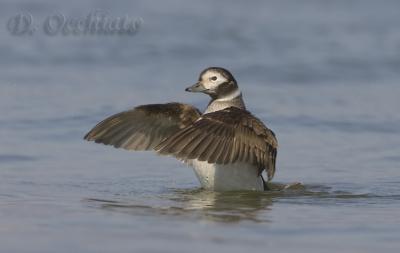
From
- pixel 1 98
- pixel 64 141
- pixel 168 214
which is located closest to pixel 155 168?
pixel 64 141

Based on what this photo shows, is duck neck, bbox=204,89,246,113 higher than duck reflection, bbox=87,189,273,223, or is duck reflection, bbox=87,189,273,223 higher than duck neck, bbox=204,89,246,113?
duck neck, bbox=204,89,246,113

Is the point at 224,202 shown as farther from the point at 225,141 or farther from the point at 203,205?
the point at 225,141

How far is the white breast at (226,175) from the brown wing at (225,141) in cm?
23

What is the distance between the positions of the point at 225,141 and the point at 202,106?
534 cm

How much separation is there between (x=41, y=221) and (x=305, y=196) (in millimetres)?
2550

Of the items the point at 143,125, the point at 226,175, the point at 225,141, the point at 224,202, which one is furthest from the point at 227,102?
the point at 224,202

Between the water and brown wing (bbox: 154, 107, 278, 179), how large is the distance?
1.27 feet

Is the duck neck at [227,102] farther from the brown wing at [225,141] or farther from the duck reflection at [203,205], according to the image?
the duck reflection at [203,205]

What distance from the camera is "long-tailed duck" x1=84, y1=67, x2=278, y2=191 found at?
31.4 feet

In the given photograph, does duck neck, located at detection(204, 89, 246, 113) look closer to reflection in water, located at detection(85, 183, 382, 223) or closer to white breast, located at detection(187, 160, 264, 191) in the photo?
white breast, located at detection(187, 160, 264, 191)

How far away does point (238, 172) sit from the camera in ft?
33.6

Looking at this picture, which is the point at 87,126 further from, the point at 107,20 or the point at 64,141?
the point at 107,20

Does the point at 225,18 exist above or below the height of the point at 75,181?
above

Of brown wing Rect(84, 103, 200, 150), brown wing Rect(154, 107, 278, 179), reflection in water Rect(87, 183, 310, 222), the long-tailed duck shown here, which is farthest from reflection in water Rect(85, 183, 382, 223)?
brown wing Rect(84, 103, 200, 150)
